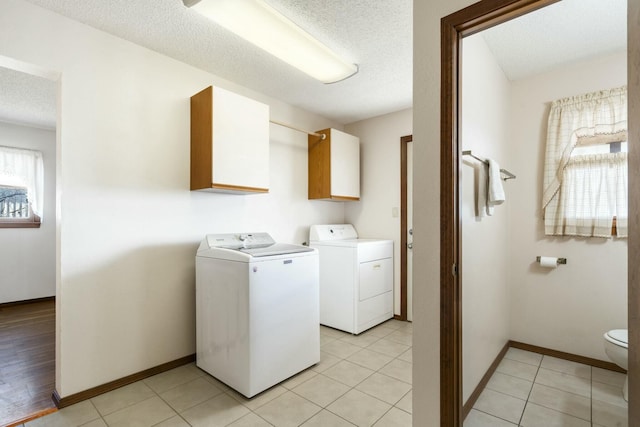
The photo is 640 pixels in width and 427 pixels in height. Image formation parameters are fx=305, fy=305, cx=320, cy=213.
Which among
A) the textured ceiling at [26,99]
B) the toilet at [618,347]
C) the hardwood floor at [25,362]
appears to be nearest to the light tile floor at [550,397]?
the toilet at [618,347]

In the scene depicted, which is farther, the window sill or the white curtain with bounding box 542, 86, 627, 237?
the window sill

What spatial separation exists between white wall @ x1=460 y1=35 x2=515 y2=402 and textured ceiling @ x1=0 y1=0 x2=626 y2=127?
0.85 ft

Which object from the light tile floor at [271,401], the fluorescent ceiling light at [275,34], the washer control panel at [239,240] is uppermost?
the fluorescent ceiling light at [275,34]

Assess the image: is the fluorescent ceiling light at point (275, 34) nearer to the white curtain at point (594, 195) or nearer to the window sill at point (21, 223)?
the white curtain at point (594, 195)

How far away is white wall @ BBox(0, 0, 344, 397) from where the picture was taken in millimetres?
1905

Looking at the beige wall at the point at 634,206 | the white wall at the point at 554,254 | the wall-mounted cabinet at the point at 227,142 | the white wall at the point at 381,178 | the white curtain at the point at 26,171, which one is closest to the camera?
the beige wall at the point at 634,206

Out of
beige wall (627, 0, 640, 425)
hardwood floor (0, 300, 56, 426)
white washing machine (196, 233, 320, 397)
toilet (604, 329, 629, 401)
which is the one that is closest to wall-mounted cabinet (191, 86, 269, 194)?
white washing machine (196, 233, 320, 397)

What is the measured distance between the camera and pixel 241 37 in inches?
79.1

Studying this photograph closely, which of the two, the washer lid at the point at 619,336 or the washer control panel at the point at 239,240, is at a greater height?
the washer control panel at the point at 239,240

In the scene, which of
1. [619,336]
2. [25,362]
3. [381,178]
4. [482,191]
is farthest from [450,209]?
[25,362]

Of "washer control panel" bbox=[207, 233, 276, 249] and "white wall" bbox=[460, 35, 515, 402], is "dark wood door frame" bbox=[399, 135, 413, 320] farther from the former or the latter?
"washer control panel" bbox=[207, 233, 276, 249]

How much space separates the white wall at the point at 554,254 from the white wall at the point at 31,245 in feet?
18.9

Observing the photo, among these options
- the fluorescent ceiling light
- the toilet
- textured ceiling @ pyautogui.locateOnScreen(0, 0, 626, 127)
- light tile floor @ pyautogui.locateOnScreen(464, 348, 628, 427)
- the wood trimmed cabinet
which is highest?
textured ceiling @ pyautogui.locateOnScreen(0, 0, 626, 127)

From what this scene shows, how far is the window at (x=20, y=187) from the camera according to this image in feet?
13.1
